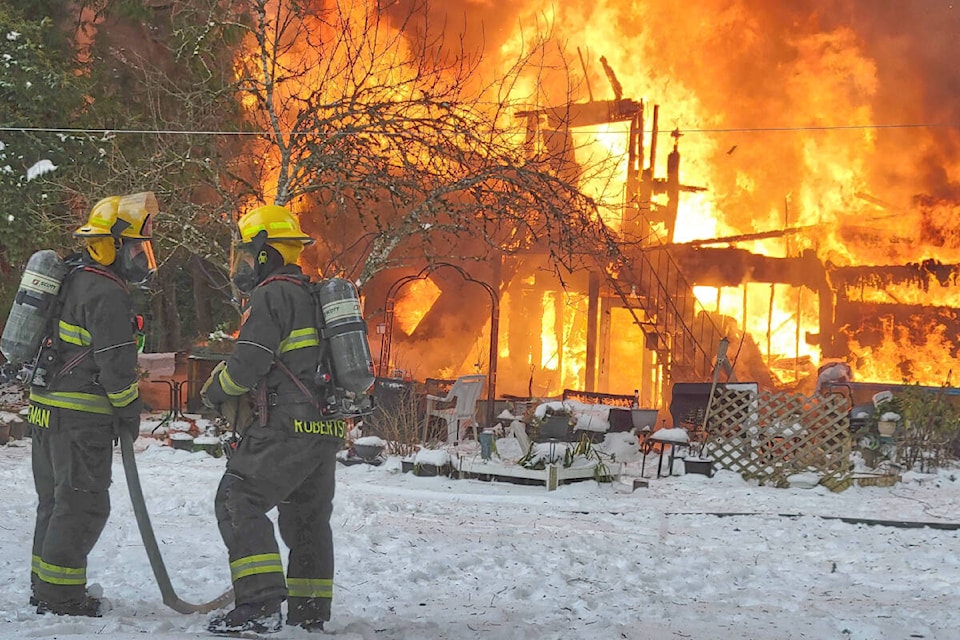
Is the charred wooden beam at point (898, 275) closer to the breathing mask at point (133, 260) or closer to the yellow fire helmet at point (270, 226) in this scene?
the yellow fire helmet at point (270, 226)

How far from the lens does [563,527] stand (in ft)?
23.8

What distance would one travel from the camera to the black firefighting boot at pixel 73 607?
4172mm

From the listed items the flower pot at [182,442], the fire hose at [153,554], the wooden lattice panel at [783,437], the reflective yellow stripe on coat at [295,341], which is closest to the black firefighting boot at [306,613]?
the fire hose at [153,554]

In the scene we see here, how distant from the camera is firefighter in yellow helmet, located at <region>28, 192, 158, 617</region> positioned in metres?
4.22

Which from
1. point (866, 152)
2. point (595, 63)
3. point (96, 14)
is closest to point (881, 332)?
point (866, 152)

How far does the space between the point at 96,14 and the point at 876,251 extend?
1529cm

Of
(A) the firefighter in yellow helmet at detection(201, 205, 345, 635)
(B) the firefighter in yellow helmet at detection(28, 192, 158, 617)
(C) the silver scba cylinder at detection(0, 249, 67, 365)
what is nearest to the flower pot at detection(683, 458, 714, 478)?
(A) the firefighter in yellow helmet at detection(201, 205, 345, 635)

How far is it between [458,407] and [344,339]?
747cm

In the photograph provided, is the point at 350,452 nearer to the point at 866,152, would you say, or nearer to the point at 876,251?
the point at 876,251

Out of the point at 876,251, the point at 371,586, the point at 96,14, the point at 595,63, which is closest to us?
the point at 371,586

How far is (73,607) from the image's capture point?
13.7ft

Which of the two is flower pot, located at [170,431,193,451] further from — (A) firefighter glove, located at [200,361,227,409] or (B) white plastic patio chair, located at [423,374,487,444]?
(A) firefighter glove, located at [200,361,227,409]

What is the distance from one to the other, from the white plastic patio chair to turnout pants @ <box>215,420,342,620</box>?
7108mm

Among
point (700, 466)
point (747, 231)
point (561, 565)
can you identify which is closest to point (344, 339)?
point (561, 565)
